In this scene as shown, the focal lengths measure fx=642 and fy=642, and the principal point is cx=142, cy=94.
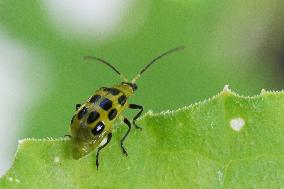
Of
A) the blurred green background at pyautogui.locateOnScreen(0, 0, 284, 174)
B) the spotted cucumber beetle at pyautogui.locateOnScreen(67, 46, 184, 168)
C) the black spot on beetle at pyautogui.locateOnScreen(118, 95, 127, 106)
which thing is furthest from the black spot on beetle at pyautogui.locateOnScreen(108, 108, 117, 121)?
the blurred green background at pyautogui.locateOnScreen(0, 0, 284, 174)

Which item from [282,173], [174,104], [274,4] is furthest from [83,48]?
[282,173]

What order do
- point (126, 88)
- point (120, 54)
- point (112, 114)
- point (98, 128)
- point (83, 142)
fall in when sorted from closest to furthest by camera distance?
point (83, 142) < point (98, 128) < point (112, 114) < point (126, 88) < point (120, 54)

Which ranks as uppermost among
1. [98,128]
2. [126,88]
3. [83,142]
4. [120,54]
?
[83,142]

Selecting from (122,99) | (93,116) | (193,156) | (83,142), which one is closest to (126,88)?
(122,99)

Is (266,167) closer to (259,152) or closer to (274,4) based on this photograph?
(259,152)

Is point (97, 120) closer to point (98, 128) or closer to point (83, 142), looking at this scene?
point (98, 128)

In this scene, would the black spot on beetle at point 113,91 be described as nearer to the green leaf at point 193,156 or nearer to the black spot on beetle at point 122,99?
the black spot on beetle at point 122,99
